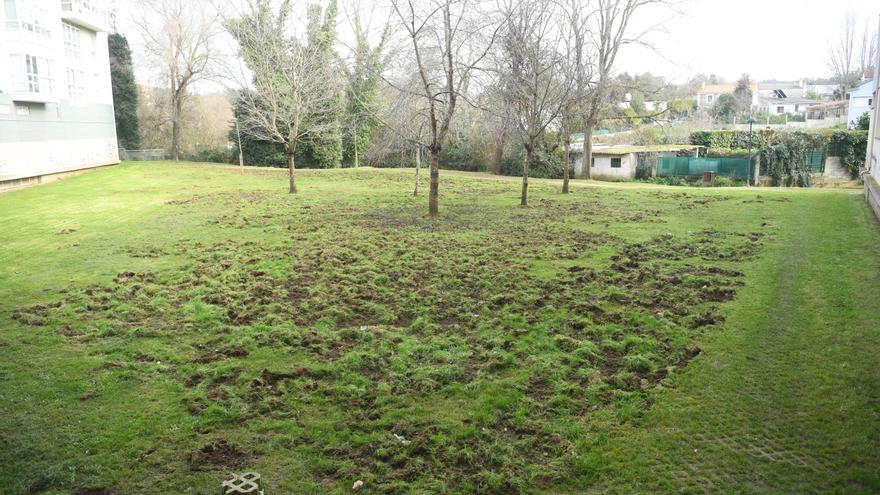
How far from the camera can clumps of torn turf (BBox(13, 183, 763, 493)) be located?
5508 millimetres

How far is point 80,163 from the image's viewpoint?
34.9 m

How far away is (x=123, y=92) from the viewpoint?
4456 centimetres

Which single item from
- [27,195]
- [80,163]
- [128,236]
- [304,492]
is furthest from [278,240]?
[80,163]

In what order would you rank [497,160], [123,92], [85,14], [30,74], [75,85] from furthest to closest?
[123,92]
[497,160]
[85,14]
[75,85]
[30,74]

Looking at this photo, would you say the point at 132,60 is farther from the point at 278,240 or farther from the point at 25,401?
the point at 25,401

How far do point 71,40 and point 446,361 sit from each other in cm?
3782

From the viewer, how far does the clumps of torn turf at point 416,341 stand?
5508 millimetres

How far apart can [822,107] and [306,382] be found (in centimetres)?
8122

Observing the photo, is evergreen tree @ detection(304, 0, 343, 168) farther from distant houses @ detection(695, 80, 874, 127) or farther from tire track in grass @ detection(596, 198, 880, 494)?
distant houses @ detection(695, 80, 874, 127)

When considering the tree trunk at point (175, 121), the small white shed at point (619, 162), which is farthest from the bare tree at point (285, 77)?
the small white shed at point (619, 162)

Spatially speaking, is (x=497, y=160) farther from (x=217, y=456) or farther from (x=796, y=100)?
(x=796, y=100)

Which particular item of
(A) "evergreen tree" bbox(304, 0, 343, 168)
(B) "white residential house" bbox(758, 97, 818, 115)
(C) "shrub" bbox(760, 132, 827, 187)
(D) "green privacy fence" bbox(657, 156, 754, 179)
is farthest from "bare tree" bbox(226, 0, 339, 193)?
(B) "white residential house" bbox(758, 97, 818, 115)

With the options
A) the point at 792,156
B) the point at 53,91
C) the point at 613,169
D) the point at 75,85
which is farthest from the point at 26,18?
the point at 792,156

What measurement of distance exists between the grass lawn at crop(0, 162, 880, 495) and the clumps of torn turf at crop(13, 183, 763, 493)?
0.04 metres
